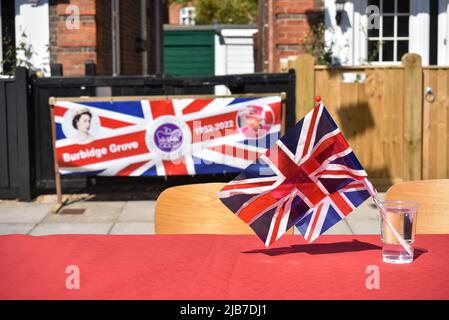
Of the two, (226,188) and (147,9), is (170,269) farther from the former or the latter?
(147,9)

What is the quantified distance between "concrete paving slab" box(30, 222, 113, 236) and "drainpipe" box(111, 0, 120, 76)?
4892 mm

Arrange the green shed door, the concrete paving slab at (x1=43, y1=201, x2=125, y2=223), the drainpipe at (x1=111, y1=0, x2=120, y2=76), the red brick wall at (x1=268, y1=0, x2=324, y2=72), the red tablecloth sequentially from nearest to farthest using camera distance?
the red tablecloth < the concrete paving slab at (x1=43, y1=201, x2=125, y2=223) < the red brick wall at (x1=268, y1=0, x2=324, y2=72) < the drainpipe at (x1=111, y1=0, x2=120, y2=76) < the green shed door

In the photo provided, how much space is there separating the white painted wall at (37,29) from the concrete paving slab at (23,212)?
9.29 ft

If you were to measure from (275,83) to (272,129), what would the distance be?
68cm

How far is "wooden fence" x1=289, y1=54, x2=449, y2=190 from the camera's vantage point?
9867 millimetres

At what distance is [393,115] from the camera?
32.8 ft

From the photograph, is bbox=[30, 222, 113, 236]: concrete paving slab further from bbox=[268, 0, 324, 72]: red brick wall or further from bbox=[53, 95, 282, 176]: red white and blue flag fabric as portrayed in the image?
bbox=[268, 0, 324, 72]: red brick wall

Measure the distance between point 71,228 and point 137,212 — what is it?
1.05 meters

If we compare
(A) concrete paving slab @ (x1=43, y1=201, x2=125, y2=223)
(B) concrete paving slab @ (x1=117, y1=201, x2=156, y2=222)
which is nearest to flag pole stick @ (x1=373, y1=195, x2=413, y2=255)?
(B) concrete paving slab @ (x1=117, y1=201, x2=156, y2=222)

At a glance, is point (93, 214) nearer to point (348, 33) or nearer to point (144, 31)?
point (348, 33)

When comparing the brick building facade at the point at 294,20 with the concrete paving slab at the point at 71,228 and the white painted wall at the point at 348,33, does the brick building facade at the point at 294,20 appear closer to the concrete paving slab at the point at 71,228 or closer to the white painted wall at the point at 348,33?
the white painted wall at the point at 348,33

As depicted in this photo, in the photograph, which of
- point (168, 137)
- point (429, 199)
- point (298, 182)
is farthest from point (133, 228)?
point (298, 182)

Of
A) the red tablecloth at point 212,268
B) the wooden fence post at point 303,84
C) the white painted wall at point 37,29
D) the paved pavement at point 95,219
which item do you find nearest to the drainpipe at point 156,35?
the white painted wall at point 37,29

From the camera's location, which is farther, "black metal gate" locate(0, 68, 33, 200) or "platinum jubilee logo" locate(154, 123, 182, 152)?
"black metal gate" locate(0, 68, 33, 200)
